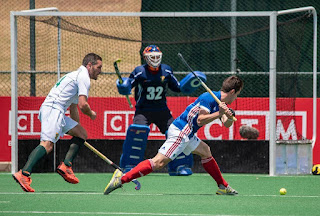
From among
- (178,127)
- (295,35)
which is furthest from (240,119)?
(178,127)

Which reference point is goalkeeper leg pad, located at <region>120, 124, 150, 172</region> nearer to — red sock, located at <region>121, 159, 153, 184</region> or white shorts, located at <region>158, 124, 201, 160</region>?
white shorts, located at <region>158, 124, 201, 160</region>

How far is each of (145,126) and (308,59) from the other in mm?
5201

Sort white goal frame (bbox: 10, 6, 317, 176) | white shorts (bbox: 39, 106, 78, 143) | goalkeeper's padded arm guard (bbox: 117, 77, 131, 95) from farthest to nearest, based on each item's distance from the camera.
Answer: white goal frame (bbox: 10, 6, 317, 176), goalkeeper's padded arm guard (bbox: 117, 77, 131, 95), white shorts (bbox: 39, 106, 78, 143)

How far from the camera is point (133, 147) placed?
9492 millimetres

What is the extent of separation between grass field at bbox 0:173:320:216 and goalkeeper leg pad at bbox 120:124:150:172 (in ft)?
1.02

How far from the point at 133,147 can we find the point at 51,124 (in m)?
2.02

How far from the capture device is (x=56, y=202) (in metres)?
6.55

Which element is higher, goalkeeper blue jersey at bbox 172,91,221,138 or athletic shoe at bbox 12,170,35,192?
goalkeeper blue jersey at bbox 172,91,221,138

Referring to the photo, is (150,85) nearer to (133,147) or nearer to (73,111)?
(133,147)

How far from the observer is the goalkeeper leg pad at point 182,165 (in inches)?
381

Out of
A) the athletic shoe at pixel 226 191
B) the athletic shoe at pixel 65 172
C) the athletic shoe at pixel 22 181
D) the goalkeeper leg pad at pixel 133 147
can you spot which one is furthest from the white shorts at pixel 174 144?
the goalkeeper leg pad at pixel 133 147

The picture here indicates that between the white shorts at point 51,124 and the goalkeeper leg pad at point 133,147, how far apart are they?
1764 millimetres

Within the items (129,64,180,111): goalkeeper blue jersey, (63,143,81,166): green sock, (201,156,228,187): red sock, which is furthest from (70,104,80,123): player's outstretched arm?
(201,156,228,187): red sock

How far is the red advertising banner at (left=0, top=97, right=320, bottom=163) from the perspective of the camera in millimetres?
11133
